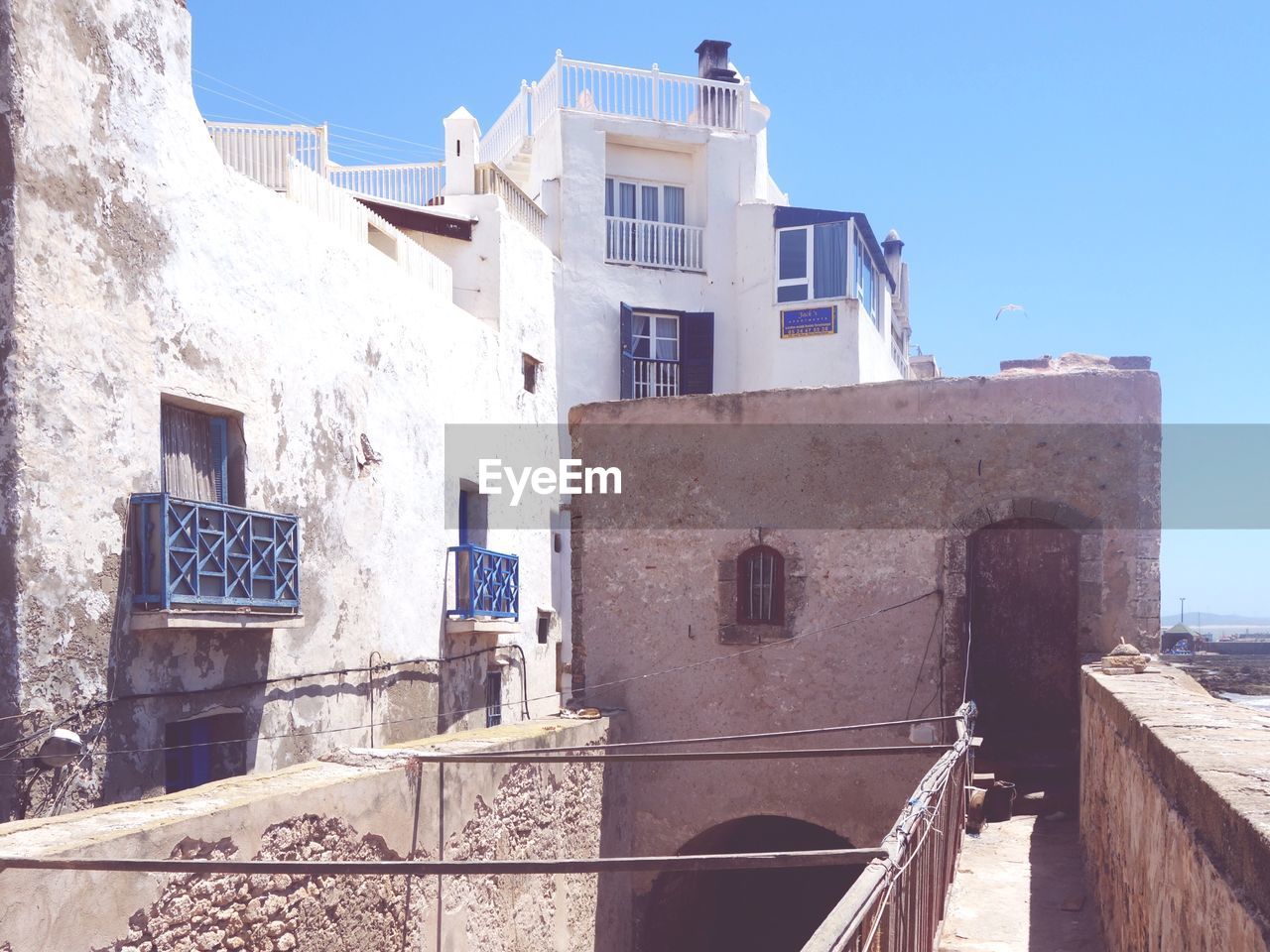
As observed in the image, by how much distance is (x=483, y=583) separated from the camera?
19641 mm

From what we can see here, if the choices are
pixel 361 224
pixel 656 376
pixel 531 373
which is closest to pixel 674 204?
pixel 656 376

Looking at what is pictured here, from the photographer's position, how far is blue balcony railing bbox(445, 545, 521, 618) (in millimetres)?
19031

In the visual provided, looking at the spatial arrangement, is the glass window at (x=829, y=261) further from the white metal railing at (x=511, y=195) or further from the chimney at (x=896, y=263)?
the chimney at (x=896, y=263)

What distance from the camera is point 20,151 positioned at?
10539mm

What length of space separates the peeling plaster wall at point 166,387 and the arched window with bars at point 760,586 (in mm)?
5273

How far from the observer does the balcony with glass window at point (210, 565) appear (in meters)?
11.6

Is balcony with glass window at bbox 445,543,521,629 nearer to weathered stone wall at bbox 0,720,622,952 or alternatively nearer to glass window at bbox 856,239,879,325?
weathered stone wall at bbox 0,720,622,952

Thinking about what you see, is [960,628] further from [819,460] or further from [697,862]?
[697,862]

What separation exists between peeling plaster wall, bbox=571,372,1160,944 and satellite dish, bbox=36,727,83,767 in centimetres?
507

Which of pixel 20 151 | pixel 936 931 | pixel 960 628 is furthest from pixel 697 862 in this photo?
pixel 20 151

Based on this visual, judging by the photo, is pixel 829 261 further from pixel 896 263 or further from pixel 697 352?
pixel 896 263

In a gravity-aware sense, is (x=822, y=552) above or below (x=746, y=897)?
above

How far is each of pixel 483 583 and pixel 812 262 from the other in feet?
34.3

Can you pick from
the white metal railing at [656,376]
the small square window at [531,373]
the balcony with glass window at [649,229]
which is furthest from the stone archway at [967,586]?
the balcony with glass window at [649,229]
